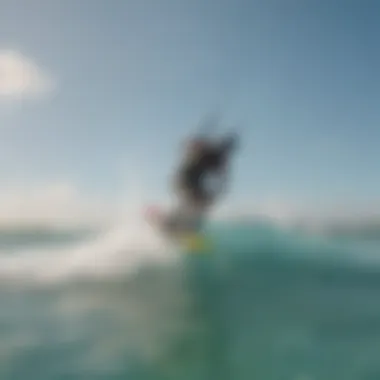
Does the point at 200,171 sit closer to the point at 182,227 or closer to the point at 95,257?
the point at 182,227

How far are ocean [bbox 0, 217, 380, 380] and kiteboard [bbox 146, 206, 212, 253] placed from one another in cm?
3

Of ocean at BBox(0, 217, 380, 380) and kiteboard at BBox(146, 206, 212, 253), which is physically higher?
kiteboard at BBox(146, 206, 212, 253)

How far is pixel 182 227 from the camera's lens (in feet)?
6.11

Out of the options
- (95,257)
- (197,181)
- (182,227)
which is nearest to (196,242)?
(182,227)

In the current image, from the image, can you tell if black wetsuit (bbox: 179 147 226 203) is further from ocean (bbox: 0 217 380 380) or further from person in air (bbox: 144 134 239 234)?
ocean (bbox: 0 217 380 380)

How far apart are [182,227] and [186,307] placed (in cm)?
26

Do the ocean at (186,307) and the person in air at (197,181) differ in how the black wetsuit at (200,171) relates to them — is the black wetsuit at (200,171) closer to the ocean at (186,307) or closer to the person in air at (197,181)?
the person in air at (197,181)

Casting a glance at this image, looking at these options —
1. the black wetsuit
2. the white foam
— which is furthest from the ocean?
the black wetsuit

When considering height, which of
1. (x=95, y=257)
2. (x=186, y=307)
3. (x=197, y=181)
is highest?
(x=197, y=181)

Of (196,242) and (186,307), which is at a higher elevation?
(196,242)

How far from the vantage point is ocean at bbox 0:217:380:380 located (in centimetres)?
181

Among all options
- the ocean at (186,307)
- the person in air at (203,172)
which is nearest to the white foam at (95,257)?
the ocean at (186,307)

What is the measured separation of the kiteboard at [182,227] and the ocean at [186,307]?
32 millimetres

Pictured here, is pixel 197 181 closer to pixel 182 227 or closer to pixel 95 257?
pixel 182 227
